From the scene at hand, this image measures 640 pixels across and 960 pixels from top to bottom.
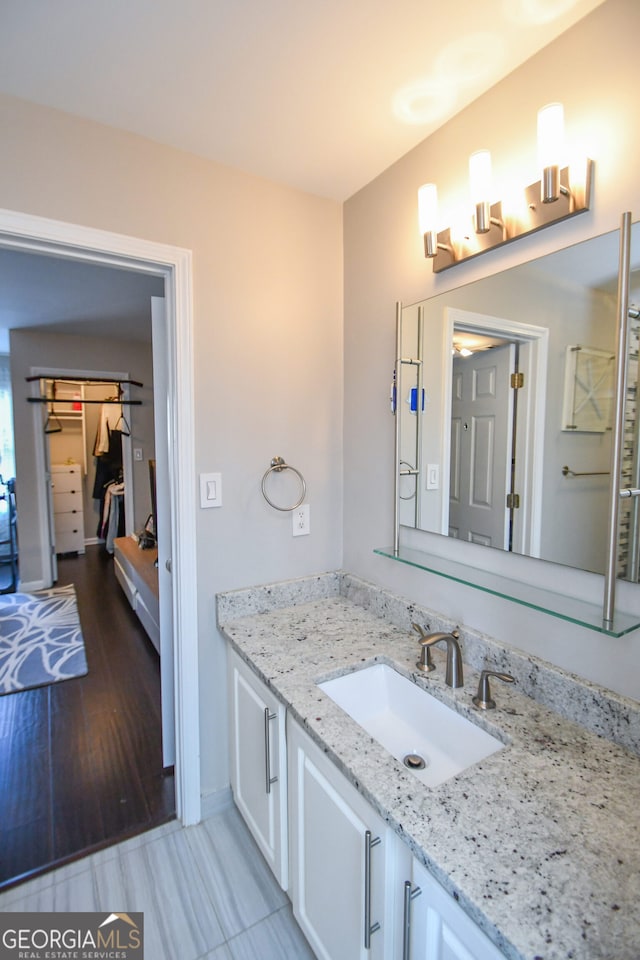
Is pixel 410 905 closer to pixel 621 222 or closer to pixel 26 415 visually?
pixel 621 222

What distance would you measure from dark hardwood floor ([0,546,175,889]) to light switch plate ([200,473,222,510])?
49.4 inches

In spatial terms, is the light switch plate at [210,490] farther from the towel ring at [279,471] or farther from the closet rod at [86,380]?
the closet rod at [86,380]

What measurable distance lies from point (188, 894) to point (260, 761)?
517 mm

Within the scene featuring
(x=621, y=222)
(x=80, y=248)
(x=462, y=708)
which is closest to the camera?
(x=621, y=222)

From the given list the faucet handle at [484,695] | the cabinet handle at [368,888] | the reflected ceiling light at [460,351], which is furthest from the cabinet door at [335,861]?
the reflected ceiling light at [460,351]

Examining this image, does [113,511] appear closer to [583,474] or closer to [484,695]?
[484,695]

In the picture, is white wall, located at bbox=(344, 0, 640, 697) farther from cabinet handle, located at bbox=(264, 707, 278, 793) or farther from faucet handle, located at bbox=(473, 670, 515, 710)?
cabinet handle, located at bbox=(264, 707, 278, 793)

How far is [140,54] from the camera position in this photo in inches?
45.3

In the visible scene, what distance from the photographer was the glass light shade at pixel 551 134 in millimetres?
1029

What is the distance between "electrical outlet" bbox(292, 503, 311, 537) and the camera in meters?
1.87

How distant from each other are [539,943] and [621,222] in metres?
1.28

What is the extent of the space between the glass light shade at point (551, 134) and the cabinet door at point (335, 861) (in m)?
1.48

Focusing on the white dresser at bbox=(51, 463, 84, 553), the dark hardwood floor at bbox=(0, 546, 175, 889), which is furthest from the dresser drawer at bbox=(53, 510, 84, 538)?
the dark hardwood floor at bbox=(0, 546, 175, 889)

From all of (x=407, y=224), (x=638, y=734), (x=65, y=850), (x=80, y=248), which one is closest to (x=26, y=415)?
(x=80, y=248)
